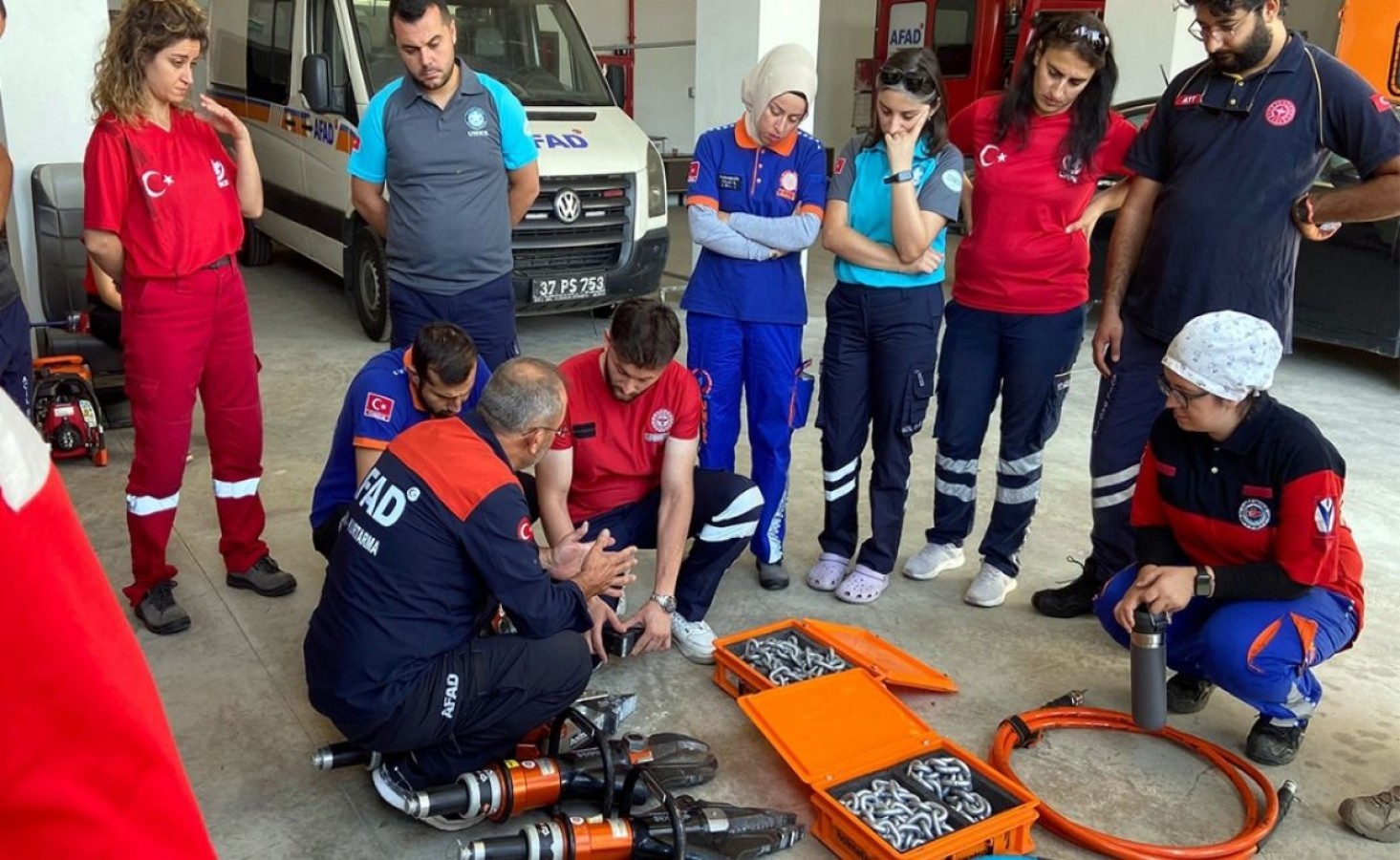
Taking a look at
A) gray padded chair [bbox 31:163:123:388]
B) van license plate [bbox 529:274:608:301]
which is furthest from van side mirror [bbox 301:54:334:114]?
van license plate [bbox 529:274:608:301]

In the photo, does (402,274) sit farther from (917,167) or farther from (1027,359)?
(1027,359)

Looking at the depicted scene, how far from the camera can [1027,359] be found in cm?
366

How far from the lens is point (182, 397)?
11.3ft

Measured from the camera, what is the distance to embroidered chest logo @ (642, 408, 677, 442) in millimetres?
3369

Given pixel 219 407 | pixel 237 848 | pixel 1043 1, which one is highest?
pixel 1043 1

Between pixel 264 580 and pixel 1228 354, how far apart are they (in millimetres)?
2938

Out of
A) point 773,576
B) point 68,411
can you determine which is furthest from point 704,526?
point 68,411

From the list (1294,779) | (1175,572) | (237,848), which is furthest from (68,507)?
(1294,779)

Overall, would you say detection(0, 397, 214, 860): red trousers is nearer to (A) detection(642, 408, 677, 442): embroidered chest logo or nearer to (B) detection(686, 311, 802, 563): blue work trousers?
(A) detection(642, 408, 677, 442): embroidered chest logo

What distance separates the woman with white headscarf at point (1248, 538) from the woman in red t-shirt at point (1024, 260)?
0.63 meters

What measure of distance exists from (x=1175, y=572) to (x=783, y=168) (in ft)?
5.76

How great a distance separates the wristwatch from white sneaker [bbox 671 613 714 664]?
4.43 ft

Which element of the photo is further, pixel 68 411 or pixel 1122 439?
pixel 68 411

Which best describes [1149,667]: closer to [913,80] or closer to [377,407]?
[913,80]
